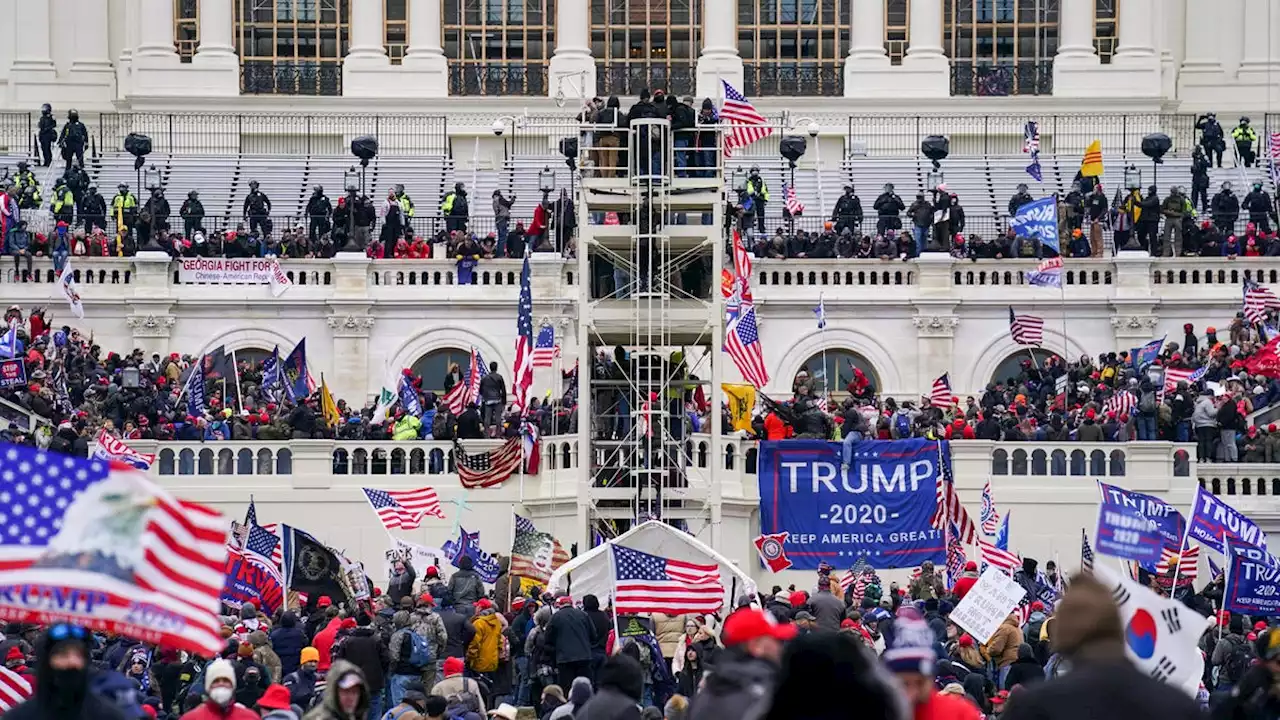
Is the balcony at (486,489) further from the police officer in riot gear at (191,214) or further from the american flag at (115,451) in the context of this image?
the police officer in riot gear at (191,214)

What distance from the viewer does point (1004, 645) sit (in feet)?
96.8

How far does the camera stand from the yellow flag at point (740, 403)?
1831 inches

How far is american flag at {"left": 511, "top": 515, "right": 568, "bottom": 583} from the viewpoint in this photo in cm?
3966

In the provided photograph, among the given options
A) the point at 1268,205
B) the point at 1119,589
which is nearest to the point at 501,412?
the point at 1268,205

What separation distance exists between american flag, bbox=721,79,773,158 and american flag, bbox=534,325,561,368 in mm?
3816

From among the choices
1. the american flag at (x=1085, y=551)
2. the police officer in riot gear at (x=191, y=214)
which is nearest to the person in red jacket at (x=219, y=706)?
the american flag at (x=1085, y=551)

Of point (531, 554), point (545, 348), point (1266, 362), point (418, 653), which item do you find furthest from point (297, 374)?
point (418, 653)

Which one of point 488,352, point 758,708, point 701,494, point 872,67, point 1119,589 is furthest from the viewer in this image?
point 872,67

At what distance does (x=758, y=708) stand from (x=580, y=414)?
31.1 meters

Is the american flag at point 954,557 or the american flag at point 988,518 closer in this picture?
the american flag at point 954,557

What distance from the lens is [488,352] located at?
56.8 metres

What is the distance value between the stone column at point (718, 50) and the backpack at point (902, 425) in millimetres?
24456

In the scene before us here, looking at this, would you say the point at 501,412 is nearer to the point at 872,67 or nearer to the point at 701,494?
the point at 701,494

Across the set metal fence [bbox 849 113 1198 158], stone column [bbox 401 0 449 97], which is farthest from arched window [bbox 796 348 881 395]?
stone column [bbox 401 0 449 97]
